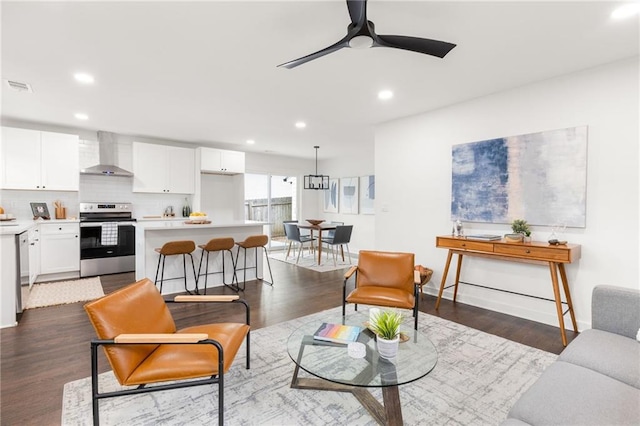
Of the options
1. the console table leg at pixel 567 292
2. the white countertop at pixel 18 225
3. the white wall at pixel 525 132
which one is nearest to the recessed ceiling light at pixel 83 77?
the white countertop at pixel 18 225

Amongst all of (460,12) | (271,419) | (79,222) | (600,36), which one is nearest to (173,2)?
(460,12)

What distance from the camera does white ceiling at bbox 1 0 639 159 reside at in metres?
2.16

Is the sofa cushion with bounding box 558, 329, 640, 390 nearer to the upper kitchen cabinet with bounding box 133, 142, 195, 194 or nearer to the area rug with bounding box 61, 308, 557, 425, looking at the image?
the area rug with bounding box 61, 308, 557, 425

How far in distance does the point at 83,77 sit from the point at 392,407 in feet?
13.2

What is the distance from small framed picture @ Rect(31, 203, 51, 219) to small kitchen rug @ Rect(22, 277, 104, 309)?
1110 mm

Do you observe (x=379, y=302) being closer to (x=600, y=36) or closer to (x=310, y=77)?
(x=310, y=77)

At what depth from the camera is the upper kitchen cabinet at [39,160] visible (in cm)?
470

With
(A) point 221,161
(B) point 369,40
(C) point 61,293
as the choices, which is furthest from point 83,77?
(A) point 221,161

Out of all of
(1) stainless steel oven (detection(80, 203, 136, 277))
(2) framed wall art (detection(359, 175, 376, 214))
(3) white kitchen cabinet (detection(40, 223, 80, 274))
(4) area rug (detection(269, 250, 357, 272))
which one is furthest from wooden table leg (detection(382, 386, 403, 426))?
(2) framed wall art (detection(359, 175, 376, 214))

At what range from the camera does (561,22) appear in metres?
2.26

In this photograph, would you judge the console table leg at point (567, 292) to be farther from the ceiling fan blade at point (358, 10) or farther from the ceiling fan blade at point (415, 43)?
the ceiling fan blade at point (358, 10)

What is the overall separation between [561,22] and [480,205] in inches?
78.9

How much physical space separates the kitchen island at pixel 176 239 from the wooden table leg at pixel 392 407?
11.2 feet

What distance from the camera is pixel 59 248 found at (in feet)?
16.3
